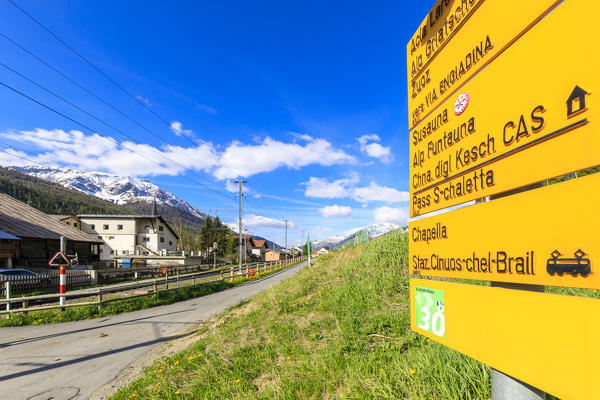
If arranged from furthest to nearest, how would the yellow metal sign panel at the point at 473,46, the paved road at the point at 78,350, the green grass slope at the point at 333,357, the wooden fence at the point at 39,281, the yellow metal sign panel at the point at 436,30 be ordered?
the wooden fence at the point at 39,281 → the paved road at the point at 78,350 → the green grass slope at the point at 333,357 → the yellow metal sign panel at the point at 436,30 → the yellow metal sign panel at the point at 473,46

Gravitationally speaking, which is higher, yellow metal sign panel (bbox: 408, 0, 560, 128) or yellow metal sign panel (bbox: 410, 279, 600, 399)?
yellow metal sign panel (bbox: 408, 0, 560, 128)

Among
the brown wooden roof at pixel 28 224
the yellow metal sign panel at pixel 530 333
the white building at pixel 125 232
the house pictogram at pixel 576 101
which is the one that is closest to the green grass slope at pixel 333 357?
the yellow metal sign panel at pixel 530 333

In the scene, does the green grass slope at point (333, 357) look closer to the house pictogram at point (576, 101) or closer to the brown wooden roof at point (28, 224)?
the house pictogram at point (576, 101)

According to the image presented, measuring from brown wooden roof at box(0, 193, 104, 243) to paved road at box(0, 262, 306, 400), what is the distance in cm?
2049

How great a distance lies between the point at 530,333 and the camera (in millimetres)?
1110

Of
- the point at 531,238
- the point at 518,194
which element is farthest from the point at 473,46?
the point at 531,238

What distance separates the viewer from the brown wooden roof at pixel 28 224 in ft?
77.4

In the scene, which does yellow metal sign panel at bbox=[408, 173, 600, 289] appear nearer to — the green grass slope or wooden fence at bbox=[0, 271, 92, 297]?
Result: the green grass slope

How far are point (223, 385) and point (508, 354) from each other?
3682 mm

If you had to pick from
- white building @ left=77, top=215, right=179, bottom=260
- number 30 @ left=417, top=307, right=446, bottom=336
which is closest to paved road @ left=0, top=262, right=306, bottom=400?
number 30 @ left=417, top=307, right=446, bottom=336

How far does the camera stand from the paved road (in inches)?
203

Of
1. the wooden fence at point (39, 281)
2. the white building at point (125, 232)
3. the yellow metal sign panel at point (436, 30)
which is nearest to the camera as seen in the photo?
the yellow metal sign panel at point (436, 30)

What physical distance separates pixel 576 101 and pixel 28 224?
36.3m

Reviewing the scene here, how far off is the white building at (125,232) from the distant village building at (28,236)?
17.7m
